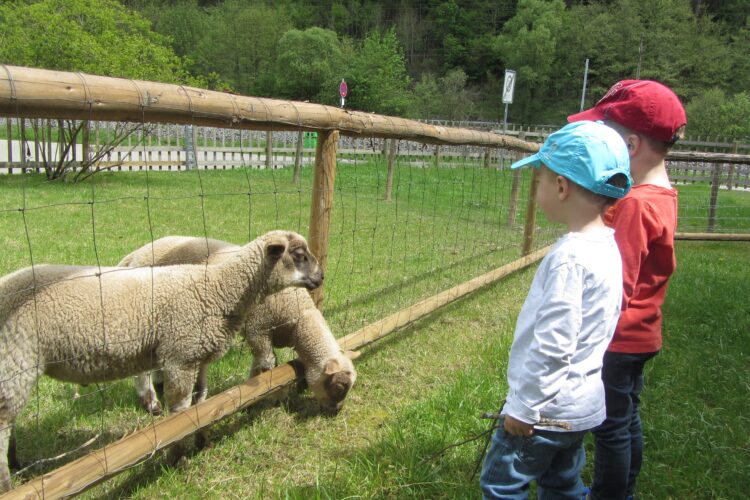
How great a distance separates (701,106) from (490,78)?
34.8 metres

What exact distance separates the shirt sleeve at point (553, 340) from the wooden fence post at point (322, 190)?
7.58 feet

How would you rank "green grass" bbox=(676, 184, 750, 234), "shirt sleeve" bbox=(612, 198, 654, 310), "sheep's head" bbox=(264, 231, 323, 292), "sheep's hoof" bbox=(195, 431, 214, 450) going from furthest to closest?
1. "green grass" bbox=(676, 184, 750, 234)
2. "sheep's head" bbox=(264, 231, 323, 292)
3. "sheep's hoof" bbox=(195, 431, 214, 450)
4. "shirt sleeve" bbox=(612, 198, 654, 310)

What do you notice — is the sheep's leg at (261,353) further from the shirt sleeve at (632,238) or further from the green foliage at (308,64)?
the green foliage at (308,64)

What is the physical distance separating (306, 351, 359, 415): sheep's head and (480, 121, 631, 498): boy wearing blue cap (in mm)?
1881

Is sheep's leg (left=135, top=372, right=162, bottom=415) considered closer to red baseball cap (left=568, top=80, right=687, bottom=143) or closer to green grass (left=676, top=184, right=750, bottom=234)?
red baseball cap (left=568, top=80, right=687, bottom=143)

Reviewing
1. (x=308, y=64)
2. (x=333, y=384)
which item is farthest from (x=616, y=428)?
(x=308, y=64)

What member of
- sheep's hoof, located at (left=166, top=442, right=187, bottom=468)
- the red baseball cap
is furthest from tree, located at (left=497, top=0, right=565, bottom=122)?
sheep's hoof, located at (left=166, top=442, right=187, bottom=468)

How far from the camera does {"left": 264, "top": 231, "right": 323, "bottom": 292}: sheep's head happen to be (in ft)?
11.7

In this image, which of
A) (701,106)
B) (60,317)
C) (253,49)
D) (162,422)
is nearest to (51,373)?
(60,317)

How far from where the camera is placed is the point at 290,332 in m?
4.14

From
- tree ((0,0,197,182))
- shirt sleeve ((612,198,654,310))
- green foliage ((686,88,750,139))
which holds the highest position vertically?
green foliage ((686,88,750,139))

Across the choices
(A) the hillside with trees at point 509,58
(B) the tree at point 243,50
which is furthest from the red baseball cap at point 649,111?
(B) the tree at point 243,50

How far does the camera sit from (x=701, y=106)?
3756cm

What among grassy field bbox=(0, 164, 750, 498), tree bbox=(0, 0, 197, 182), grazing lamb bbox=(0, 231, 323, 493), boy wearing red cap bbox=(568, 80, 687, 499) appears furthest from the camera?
tree bbox=(0, 0, 197, 182)
